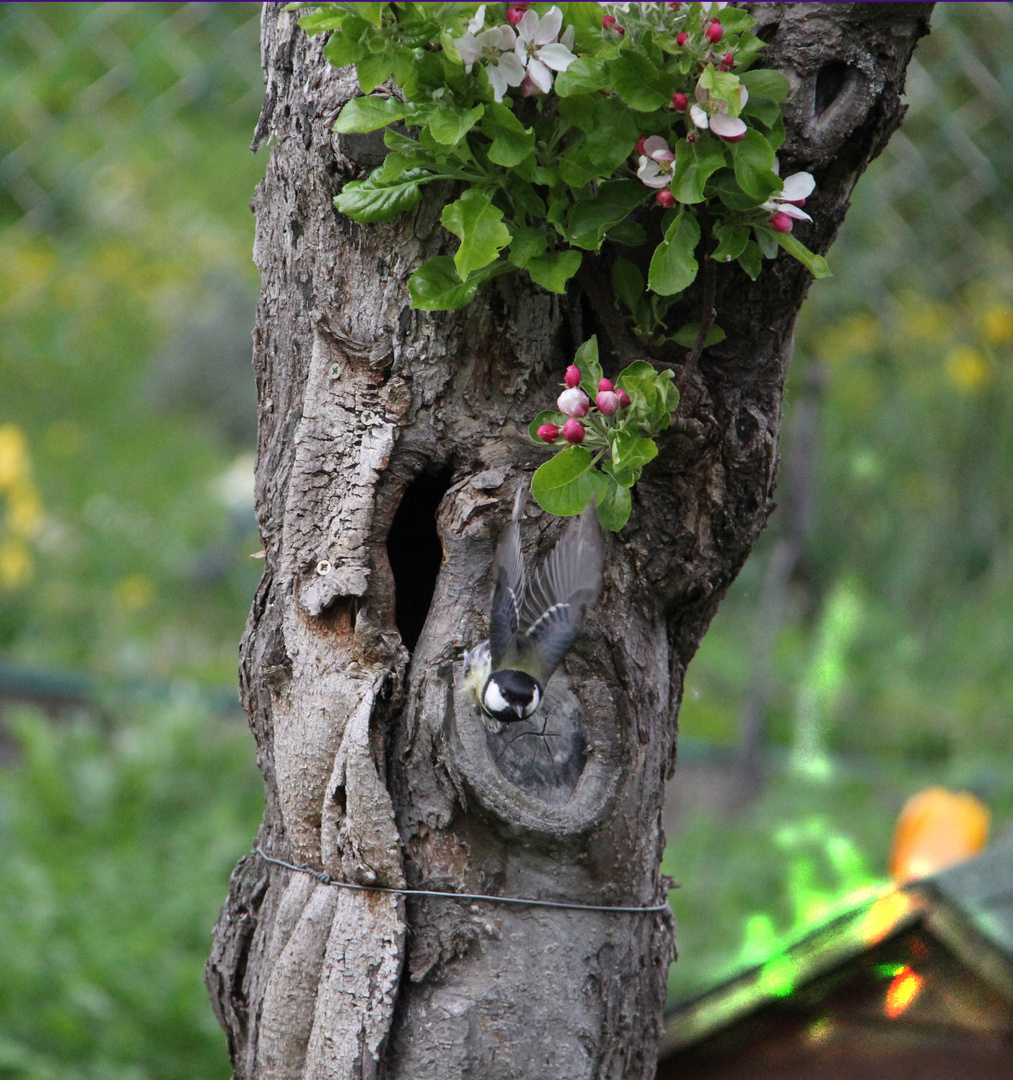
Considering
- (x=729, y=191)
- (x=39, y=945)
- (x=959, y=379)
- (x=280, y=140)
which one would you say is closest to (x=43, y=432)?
(x=39, y=945)

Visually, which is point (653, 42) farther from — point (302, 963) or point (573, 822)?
point (302, 963)

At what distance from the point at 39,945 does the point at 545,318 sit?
263cm

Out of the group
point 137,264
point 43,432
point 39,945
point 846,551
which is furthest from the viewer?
point 137,264

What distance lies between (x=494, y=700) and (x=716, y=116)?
0.73 metres

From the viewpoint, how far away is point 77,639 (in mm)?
5352

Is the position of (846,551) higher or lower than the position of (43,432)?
lower

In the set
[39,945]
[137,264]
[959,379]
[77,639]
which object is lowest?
[39,945]

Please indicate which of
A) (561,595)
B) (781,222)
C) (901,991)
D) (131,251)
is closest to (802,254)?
(781,222)

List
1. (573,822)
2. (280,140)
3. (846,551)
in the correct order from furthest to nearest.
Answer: (846,551), (280,140), (573,822)

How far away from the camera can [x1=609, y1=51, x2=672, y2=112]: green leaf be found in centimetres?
137

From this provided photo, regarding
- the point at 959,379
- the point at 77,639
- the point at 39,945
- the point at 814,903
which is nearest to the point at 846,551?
the point at 959,379

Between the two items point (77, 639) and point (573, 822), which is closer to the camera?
point (573, 822)

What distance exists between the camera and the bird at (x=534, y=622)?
1516 millimetres

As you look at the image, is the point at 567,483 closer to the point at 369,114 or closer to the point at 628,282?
the point at 628,282
